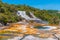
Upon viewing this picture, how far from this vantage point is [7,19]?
23.9m

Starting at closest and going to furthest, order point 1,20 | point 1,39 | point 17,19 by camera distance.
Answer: point 1,39 < point 1,20 < point 17,19

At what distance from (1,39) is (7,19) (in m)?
10.2

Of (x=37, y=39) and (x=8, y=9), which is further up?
(x=8, y=9)

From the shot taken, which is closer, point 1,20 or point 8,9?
point 1,20

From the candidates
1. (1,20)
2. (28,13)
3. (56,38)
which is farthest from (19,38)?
(28,13)

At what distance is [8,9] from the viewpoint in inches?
1143

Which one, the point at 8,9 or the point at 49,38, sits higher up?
the point at 8,9

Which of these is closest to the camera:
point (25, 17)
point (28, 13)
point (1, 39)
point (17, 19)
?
point (1, 39)

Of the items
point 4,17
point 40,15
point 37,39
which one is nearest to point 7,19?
point 4,17

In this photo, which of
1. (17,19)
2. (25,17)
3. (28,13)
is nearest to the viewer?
(17,19)

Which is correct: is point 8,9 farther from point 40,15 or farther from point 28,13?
point 40,15

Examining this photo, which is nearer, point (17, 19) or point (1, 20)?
point (1, 20)

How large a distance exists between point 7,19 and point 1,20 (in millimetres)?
1111

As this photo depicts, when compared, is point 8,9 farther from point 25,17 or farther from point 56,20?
point 56,20
